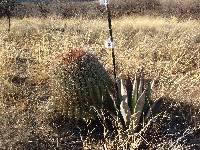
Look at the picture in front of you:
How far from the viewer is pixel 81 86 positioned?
5.29m

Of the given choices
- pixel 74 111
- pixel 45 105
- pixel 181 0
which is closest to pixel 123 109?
pixel 74 111

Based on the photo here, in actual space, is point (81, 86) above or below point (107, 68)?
above

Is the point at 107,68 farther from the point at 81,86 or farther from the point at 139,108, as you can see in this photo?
the point at 139,108

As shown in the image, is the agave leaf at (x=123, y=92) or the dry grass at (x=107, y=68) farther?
the dry grass at (x=107, y=68)

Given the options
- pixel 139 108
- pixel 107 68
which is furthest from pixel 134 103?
pixel 107 68

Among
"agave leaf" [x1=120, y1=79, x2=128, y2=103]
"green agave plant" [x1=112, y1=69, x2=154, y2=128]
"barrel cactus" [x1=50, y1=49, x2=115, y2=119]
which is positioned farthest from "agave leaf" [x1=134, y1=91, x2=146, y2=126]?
"barrel cactus" [x1=50, y1=49, x2=115, y2=119]

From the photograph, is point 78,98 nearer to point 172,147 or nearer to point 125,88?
point 125,88

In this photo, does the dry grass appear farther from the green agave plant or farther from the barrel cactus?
the green agave plant

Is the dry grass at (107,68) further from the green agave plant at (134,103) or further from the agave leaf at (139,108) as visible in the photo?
the agave leaf at (139,108)

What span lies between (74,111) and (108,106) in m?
0.40

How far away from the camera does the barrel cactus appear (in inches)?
208

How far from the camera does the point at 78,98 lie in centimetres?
531

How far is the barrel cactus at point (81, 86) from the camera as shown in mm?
5289

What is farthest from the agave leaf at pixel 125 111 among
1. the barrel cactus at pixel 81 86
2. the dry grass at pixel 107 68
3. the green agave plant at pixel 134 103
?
the dry grass at pixel 107 68
